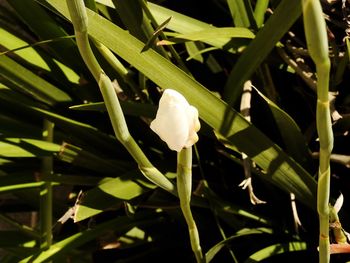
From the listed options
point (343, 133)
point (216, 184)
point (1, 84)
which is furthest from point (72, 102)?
point (343, 133)

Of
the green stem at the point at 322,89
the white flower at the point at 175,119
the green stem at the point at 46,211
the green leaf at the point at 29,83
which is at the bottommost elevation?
the green stem at the point at 322,89

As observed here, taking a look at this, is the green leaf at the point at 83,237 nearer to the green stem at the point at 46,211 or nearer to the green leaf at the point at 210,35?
the green stem at the point at 46,211

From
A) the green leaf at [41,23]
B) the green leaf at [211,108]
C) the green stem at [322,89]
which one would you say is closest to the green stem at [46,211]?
the green leaf at [41,23]

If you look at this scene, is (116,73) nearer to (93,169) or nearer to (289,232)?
(93,169)

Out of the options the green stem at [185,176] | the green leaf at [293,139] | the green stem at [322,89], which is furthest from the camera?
the green leaf at [293,139]

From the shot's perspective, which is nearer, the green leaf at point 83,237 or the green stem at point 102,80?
the green stem at point 102,80

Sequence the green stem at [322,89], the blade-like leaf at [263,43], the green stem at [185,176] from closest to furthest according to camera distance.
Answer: the green stem at [322,89] < the green stem at [185,176] < the blade-like leaf at [263,43]
